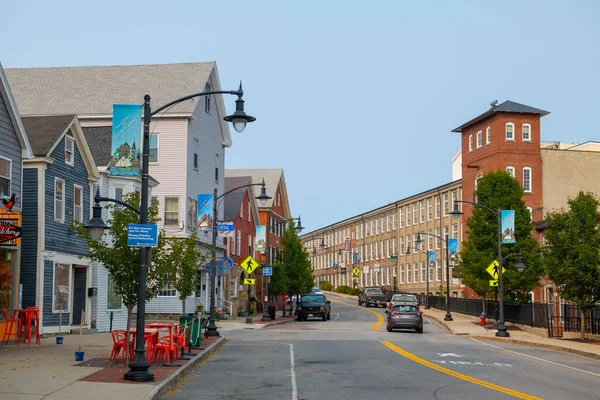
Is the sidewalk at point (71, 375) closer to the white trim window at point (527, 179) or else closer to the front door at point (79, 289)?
the front door at point (79, 289)

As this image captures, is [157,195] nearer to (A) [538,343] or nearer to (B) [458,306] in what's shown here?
(A) [538,343]

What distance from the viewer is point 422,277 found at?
9412cm

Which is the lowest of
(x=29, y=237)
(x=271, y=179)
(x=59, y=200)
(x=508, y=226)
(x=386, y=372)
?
(x=386, y=372)

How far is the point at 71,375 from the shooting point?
672 inches

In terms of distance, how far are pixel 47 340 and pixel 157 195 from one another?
751 inches

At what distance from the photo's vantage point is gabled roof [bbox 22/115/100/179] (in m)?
29.7

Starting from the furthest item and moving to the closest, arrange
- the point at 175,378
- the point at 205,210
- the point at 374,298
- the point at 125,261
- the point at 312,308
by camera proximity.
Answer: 1. the point at 374,298
2. the point at 312,308
3. the point at 205,210
4. the point at 125,261
5. the point at 175,378

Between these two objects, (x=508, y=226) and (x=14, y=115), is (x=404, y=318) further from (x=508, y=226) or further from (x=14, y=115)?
(x=14, y=115)

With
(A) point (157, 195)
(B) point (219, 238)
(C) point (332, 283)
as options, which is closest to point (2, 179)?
(A) point (157, 195)

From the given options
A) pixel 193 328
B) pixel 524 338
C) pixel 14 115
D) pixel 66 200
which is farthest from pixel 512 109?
pixel 14 115

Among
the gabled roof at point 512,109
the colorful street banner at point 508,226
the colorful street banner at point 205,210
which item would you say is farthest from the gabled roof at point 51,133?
the gabled roof at point 512,109

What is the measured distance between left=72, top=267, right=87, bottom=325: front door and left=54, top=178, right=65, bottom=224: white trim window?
10.9ft

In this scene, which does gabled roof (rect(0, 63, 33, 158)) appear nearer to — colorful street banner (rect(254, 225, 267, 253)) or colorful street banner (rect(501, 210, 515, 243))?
colorful street banner (rect(254, 225, 267, 253))

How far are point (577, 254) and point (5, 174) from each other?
2344 centimetres
